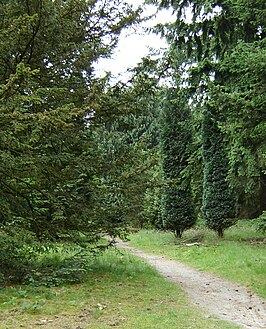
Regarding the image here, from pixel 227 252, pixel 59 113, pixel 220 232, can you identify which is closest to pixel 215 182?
pixel 220 232

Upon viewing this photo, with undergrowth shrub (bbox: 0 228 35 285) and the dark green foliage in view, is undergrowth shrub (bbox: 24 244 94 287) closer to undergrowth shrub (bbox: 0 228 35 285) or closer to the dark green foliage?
undergrowth shrub (bbox: 0 228 35 285)

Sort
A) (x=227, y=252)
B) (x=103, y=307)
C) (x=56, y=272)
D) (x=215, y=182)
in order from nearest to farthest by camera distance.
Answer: (x=103, y=307)
(x=56, y=272)
(x=227, y=252)
(x=215, y=182)

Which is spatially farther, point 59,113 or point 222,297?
point 222,297

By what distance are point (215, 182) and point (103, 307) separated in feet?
35.0

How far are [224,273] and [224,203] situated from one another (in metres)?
6.20

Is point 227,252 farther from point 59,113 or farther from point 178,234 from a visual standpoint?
point 59,113

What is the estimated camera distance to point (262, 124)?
300 inches

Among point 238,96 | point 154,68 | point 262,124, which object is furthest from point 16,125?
point 262,124

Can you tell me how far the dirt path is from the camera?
18.0ft

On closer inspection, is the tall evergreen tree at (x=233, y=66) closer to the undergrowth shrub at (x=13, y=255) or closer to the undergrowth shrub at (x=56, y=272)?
the undergrowth shrub at (x=56, y=272)

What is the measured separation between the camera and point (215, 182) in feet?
50.3

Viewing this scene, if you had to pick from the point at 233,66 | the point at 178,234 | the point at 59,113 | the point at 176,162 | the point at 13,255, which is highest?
the point at 233,66

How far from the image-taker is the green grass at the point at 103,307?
466cm

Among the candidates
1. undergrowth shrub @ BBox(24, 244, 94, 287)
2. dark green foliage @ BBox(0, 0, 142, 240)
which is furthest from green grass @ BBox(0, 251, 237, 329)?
dark green foliage @ BBox(0, 0, 142, 240)
